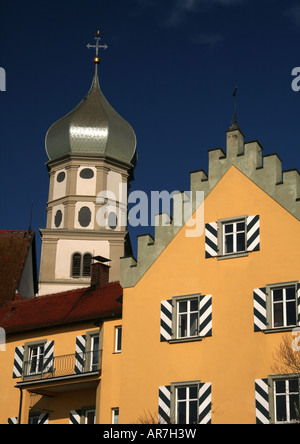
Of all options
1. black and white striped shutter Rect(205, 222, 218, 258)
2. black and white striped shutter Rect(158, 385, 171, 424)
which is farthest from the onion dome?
black and white striped shutter Rect(158, 385, 171, 424)

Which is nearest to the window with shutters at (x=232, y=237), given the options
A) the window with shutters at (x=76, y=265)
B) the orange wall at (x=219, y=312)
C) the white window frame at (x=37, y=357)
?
the orange wall at (x=219, y=312)

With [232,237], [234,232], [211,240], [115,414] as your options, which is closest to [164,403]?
[115,414]

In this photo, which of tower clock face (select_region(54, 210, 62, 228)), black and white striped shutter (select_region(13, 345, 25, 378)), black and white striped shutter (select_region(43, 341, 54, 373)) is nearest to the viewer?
black and white striped shutter (select_region(43, 341, 54, 373))

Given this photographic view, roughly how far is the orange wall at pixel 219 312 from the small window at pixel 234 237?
0.38 metres

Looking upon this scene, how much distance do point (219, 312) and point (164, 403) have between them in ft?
11.6

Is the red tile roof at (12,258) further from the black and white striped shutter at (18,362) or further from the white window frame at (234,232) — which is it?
the white window frame at (234,232)

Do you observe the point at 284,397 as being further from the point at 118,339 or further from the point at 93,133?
the point at 93,133

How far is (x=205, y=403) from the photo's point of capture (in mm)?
30047

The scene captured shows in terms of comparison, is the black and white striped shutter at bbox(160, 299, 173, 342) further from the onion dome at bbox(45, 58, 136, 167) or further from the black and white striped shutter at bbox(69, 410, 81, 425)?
the onion dome at bbox(45, 58, 136, 167)

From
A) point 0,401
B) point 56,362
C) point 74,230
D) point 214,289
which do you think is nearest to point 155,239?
point 214,289

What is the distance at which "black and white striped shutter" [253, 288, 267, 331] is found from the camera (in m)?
30.2

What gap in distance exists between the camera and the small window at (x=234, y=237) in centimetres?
3197
